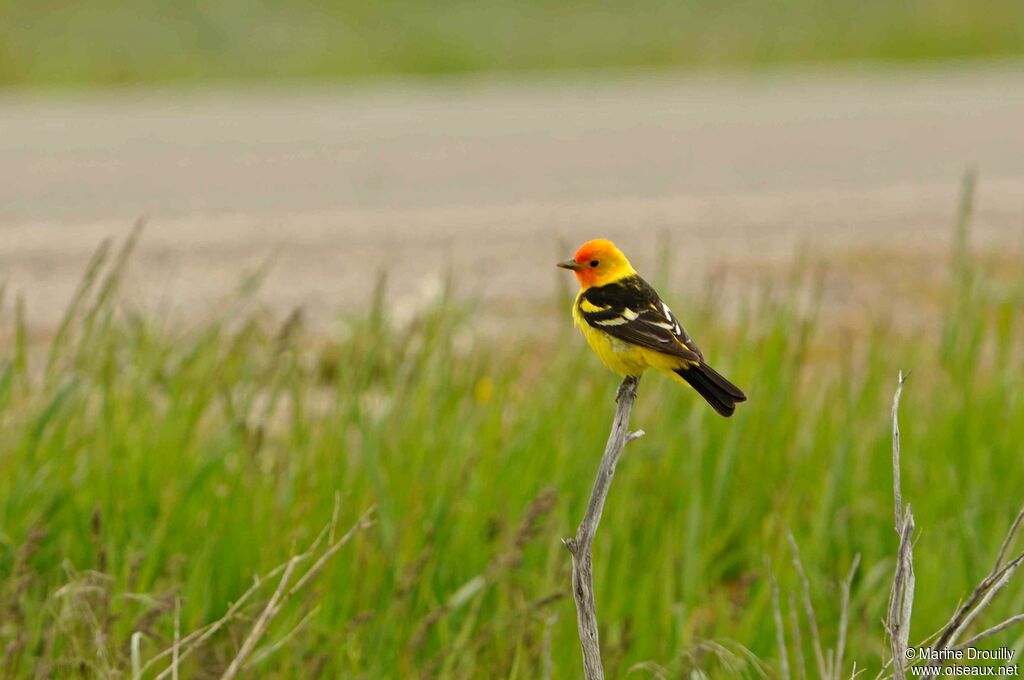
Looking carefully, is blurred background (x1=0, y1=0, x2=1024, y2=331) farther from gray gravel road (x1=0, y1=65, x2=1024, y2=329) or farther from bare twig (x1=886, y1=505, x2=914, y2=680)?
bare twig (x1=886, y1=505, x2=914, y2=680)

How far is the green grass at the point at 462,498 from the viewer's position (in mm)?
2967

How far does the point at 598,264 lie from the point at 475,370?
→ 1940 mm

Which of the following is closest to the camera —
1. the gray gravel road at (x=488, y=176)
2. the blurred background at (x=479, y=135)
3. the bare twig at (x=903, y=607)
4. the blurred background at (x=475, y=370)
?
the bare twig at (x=903, y=607)

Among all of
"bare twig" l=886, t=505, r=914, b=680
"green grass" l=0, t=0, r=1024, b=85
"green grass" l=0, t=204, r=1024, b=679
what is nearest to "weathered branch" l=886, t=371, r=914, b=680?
"bare twig" l=886, t=505, r=914, b=680

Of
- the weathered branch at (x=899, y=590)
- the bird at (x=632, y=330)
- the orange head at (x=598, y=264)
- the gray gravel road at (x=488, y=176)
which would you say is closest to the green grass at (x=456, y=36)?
the gray gravel road at (x=488, y=176)

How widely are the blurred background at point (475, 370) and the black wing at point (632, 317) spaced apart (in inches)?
17.1

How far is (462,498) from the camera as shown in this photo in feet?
11.2

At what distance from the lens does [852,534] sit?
368 centimetres

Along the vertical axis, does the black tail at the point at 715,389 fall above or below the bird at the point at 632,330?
below

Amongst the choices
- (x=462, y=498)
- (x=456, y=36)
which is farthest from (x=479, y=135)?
(x=462, y=498)

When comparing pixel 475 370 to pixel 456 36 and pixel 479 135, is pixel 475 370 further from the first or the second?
pixel 456 36

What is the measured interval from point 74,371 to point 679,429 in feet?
5.04

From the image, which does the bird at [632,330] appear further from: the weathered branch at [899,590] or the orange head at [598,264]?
the weathered branch at [899,590]

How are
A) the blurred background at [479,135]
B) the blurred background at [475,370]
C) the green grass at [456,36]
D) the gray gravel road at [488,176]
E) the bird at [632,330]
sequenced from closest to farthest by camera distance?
1. the bird at [632,330]
2. the blurred background at [475,370]
3. the gray gravel road at [488,176]
4. the blurred background at [479,135]
5. the green grass at [456,36]
